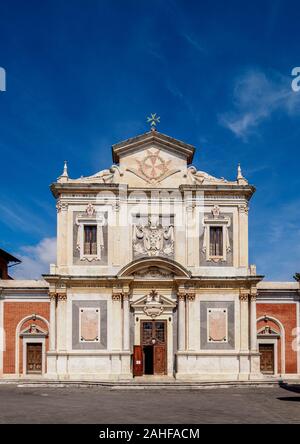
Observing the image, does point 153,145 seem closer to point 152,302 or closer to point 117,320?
point 152,302

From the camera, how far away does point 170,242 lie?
3584 centimetres

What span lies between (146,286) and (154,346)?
130 inches

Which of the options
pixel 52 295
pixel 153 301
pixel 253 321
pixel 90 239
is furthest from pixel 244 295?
pixel 52 295

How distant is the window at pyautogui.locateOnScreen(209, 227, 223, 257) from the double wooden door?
483 centimetres

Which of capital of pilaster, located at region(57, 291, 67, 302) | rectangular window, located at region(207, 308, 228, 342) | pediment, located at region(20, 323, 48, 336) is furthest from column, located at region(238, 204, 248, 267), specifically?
pediment, located at region(20, 323, 48, 336)

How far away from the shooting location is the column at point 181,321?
34688 millimetres

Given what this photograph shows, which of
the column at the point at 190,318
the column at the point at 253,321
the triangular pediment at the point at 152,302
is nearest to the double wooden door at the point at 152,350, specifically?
the triangular pediment at the point at 152,302

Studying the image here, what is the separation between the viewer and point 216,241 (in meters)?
36.1

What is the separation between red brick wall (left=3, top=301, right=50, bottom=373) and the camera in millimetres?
36656

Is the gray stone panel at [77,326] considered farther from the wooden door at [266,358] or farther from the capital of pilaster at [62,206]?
the wooden door at [266,358]

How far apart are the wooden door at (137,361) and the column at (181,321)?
85.0 inches

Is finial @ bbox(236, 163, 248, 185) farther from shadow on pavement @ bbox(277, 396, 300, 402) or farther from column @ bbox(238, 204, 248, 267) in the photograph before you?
→ shadow on pavement @ bbox(277, 396, 300, 402)
